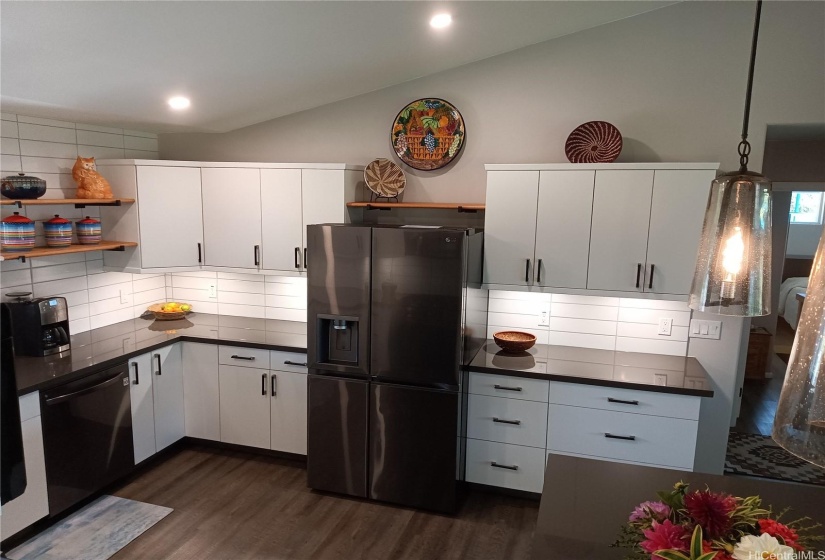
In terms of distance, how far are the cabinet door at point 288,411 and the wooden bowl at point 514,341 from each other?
1299 millimetres

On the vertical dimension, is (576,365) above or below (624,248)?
below

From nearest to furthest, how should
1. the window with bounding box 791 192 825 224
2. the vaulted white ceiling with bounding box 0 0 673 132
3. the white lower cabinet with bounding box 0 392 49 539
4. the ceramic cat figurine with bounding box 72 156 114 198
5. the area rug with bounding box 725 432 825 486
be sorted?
the vaulted white ceiling with bounding box 0 0 673 132
the white lower cabinet with bounding box 0 392 49 539
the ceramic cat figurine with bounding box 72 156 114 198
the area rug with bounding box 725 432 825 486
the window with bounding box 791 192 825 224

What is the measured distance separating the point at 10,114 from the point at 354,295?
227 centimetres

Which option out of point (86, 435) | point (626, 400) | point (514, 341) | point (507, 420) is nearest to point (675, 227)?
point (626, 400)

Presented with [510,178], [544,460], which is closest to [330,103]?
[510,178]

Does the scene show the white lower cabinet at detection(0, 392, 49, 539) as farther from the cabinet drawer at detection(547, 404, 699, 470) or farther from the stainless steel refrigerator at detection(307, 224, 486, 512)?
the cabinet drawer at detection(547, 404, 699, 470)

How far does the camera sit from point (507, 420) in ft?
10.9

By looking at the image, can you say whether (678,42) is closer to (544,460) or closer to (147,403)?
(544,460)

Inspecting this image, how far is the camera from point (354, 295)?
3250 millimetres

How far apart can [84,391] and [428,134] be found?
2.61 metres

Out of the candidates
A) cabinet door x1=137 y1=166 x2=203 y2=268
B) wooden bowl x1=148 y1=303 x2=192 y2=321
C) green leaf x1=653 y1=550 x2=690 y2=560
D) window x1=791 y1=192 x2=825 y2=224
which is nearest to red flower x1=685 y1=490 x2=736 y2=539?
green leaf x1=653 y1=550 x2=690 y2=560

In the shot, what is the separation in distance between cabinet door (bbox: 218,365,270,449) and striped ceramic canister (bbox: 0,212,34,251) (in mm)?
1376

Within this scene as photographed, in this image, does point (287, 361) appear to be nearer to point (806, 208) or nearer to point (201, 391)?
point (201, 391)

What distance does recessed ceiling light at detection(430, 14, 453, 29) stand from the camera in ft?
9.05
